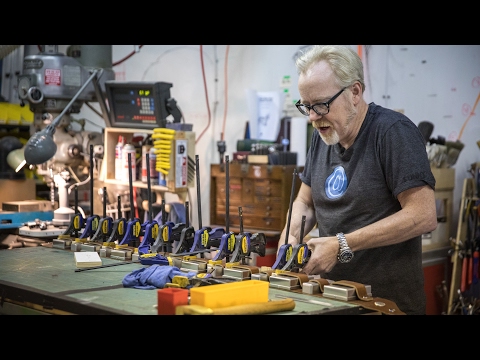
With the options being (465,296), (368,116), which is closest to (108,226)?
(368,116)

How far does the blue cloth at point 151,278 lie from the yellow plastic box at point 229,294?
0.35 metres

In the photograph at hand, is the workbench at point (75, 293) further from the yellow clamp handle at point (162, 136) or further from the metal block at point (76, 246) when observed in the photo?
the yellow clamp handle at point (162, 136)

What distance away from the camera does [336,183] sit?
2.83 m

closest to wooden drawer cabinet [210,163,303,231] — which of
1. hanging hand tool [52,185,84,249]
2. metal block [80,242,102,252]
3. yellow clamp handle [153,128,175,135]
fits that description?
yellow clamp handle [153,128,175,135]

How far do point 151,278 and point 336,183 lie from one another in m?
0.86

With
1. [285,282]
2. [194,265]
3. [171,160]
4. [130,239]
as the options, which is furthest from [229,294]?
[171,160]

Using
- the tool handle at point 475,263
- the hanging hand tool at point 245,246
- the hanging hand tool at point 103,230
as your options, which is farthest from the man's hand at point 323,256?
the tool handle at point 475,263

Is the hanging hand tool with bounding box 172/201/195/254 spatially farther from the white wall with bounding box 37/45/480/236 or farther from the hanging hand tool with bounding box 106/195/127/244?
the white wall with bounding box 37/45/480/236

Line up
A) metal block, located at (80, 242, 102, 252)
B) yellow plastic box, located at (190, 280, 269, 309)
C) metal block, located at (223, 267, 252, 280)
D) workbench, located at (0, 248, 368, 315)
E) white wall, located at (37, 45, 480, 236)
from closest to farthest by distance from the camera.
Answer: yellow plastic box, located at (190, 280, 269, 309) < workbench, located at (0, 248, 368, 315) < metal block, located at (223, 267, 252, 280) < metal block, located at (80, 242, 102, 252) < white wall, located at (37, 45, 480, 236)

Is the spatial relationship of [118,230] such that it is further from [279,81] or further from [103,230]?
[279,81]

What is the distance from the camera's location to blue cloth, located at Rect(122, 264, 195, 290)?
7.82 ft

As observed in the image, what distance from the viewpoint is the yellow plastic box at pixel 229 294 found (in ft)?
6.56

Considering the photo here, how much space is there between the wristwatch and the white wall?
125 inches
